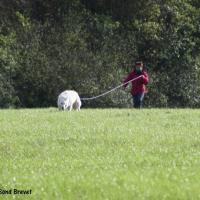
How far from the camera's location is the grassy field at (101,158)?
9848 millimetres

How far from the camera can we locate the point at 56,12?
115ft

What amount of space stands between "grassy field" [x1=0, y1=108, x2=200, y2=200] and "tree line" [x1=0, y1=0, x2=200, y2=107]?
46.2ft

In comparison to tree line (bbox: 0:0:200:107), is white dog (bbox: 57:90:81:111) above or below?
below

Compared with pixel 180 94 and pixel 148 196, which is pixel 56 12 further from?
pixel 148 196

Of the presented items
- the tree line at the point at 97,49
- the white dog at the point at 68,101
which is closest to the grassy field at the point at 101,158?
the white dog at the point at 68,101

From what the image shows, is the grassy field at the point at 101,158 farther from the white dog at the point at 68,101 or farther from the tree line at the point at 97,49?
the tree line at the point at 97,49

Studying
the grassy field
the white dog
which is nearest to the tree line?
the white dog

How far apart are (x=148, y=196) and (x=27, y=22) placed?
82.4 ft

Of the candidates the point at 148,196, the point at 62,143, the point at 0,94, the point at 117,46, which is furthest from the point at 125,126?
the point at 117,46

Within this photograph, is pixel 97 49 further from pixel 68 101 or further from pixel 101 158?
pixel 101 158

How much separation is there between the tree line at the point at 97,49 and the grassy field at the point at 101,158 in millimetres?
14076

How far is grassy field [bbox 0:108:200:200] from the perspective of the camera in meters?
9.85

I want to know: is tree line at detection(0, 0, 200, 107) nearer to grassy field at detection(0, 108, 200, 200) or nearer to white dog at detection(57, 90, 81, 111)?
white dog at detection(57, 90, 81, 111)

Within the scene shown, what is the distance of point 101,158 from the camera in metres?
12.2
